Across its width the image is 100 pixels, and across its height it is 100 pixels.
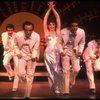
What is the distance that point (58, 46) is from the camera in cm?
662

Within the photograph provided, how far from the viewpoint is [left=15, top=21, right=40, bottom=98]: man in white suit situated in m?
6.24

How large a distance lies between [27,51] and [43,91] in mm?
1090

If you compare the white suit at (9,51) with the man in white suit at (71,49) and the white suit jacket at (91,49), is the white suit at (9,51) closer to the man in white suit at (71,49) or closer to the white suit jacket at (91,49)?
the man in white suit at (71,49)

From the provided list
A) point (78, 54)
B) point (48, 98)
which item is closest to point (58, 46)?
point (78, 54)

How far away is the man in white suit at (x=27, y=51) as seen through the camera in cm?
624

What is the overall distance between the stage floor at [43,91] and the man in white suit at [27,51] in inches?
18.3

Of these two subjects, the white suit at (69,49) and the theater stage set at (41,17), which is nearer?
the white suit at (69,49)

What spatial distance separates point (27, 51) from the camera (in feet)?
20.7

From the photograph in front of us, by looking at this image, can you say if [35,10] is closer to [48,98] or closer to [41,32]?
[41,32]

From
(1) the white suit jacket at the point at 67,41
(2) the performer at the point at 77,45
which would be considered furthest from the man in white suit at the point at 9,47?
(2) the performer at the point at 77,45

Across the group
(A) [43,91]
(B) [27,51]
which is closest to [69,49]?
(B) [27,51]

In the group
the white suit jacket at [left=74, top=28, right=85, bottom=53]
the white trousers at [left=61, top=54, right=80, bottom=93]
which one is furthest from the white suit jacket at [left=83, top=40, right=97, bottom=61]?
the white trousers at [left=61, top=54, right=80, bottom=93]

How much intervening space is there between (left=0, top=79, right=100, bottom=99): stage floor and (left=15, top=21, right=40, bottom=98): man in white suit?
1.53ft

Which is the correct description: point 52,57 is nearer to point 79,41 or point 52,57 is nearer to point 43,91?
point 79,41
